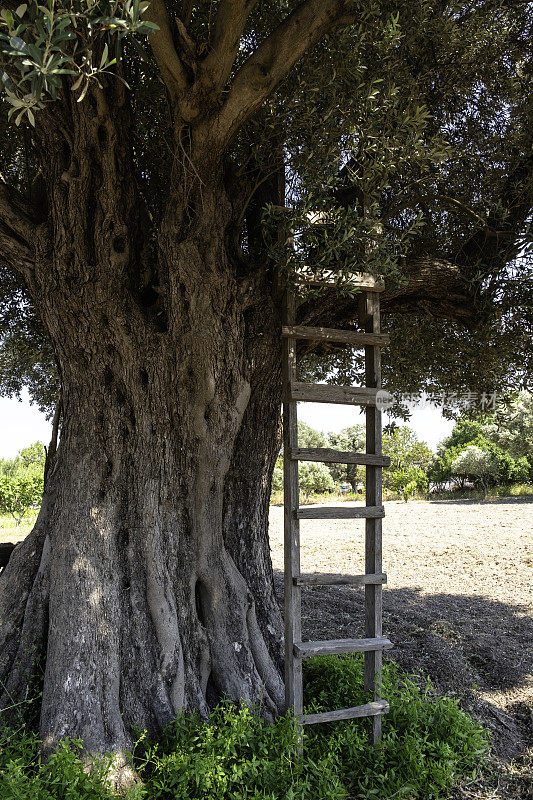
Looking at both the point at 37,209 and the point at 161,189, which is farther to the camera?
the point at 161,189

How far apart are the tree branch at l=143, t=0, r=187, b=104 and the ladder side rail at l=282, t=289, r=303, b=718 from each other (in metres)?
1.59

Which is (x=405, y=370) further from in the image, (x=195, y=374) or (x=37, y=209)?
(x=37, y=209)

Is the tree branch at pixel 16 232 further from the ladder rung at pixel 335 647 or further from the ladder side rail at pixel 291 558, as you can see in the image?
the ladder rung at pixel 335 647

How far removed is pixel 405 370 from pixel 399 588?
3673mm

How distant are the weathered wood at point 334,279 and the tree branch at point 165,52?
4.93 feet

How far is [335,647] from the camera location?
13.4 ft

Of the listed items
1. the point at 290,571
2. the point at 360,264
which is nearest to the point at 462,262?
the point at 360,264

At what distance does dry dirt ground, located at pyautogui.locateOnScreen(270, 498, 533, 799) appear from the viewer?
480cm

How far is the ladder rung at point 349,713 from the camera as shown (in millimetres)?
3996

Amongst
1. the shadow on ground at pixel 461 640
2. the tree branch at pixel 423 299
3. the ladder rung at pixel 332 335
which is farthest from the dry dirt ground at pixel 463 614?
the tree branch at pixel 423 299

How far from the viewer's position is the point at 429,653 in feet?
19.1

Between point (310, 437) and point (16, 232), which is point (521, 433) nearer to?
point (310, 437)

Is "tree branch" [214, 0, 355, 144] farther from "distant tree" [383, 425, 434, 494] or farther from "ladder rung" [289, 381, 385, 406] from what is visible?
"distant tree" [383, 425, 434, 494]

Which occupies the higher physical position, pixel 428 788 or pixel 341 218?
pixel 341 218
